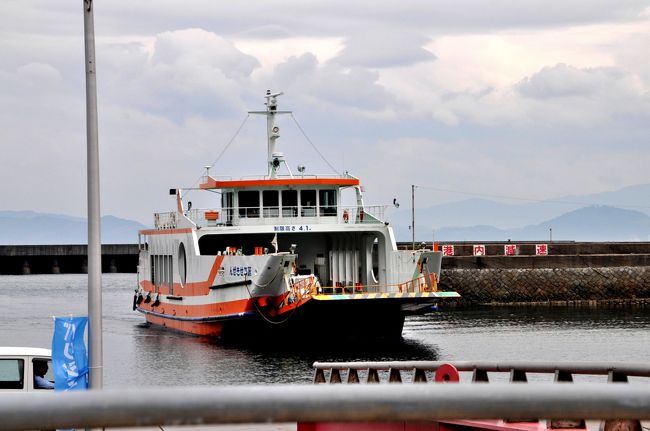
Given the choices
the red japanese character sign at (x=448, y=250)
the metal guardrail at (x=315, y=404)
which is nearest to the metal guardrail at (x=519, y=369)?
the metal guardrail at (x=315, y=404)

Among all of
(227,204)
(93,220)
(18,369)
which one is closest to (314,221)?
(227,204)

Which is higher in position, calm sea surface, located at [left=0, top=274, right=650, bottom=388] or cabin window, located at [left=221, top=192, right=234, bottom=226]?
cabin window, located at [left=221, top=192, right=234, bottom=226]

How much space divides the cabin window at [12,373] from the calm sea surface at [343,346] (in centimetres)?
1108

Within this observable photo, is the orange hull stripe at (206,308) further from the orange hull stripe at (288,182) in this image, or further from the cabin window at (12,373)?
the cabin window at (12,373)

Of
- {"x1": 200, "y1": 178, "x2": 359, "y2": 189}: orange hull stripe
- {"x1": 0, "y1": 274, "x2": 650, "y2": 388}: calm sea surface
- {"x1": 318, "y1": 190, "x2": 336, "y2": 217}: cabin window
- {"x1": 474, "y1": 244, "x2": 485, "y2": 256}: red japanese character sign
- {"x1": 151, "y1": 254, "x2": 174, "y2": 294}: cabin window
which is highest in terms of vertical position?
{"x1": 200, "y1": 178, "x2": 359, "y2": 189}: orange hull stripe

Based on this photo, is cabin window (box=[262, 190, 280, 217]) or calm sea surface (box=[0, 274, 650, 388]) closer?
calm sea surface (box=[0, 274, 650, 388])

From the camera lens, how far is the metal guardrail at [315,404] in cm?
258

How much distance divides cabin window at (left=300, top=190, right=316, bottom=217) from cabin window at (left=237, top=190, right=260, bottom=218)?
4.60 ft

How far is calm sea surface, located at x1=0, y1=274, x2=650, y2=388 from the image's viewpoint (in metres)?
28.5

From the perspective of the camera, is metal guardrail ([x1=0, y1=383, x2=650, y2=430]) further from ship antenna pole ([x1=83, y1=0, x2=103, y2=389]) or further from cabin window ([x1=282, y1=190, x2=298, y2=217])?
cabin window ([x1=282, y1=190, x2=298, y2=217])

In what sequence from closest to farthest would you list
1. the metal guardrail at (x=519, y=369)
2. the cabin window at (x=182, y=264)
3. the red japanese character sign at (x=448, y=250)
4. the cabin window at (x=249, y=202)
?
the metal guardrail at (x=519, y=369) → the cabin window at (x=249, y=202) → the cabin window at (x=182, y=264) → the red japanese character sign at (x=448, y=250)

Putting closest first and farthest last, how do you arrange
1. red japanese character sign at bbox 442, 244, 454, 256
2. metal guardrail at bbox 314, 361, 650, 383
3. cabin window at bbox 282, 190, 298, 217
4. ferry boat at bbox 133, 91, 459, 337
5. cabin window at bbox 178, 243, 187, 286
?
1. metal guardrail at bbox 314, 361, 650, 383
2. ferry boat at bbox 133, 91, 459, 337
3. cabin window at bbox 282, 190, 298, 217
4. cabin window at bbox 178, 243, 187, 286
5. red japanese character sign at bbox 442, 244, 454, 256

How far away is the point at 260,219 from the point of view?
35.4m

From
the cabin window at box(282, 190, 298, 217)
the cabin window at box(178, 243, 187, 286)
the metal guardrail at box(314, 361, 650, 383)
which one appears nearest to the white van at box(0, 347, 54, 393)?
the metal guardrail at box(314, 361, 650, 383)
